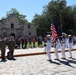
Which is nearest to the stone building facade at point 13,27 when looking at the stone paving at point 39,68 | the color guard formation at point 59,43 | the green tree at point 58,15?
the green tree at point 58,15

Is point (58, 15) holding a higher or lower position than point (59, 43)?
higher

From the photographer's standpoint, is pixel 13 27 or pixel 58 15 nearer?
pixel 13 27

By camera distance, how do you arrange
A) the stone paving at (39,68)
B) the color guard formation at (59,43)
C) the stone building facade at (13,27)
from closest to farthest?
1. the stone paving at (39,68)
2. the color guard formation at (59,43)
3. the stone building facade at (13,27)

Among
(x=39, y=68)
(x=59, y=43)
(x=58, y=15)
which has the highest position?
(x=58, y=15)

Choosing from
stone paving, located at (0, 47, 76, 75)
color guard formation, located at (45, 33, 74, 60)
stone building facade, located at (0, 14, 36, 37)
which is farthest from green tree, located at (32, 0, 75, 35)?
stone paving, located at (0, 47, 76, 75)

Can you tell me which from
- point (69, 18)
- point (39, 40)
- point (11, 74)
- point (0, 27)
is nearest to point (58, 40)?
point (11, 74)

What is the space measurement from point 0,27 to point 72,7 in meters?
26.0

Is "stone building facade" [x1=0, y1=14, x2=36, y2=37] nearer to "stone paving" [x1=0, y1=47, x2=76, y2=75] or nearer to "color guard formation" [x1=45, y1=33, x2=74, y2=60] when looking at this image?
"color guard formation" [x1=45, y1=33, x2=74, y2=60]

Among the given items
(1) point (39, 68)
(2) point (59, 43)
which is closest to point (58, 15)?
(2) point (59, 43)

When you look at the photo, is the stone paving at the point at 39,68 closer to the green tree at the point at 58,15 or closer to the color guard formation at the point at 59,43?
the color guard formation at the point at 59,43

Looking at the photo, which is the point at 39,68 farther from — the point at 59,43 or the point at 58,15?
the point at 58,15

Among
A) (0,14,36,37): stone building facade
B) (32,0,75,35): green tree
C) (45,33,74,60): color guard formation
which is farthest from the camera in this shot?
(32,0,75,35): green tree

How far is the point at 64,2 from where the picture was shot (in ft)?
261

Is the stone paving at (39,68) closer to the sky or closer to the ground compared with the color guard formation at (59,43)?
closer to the ground
